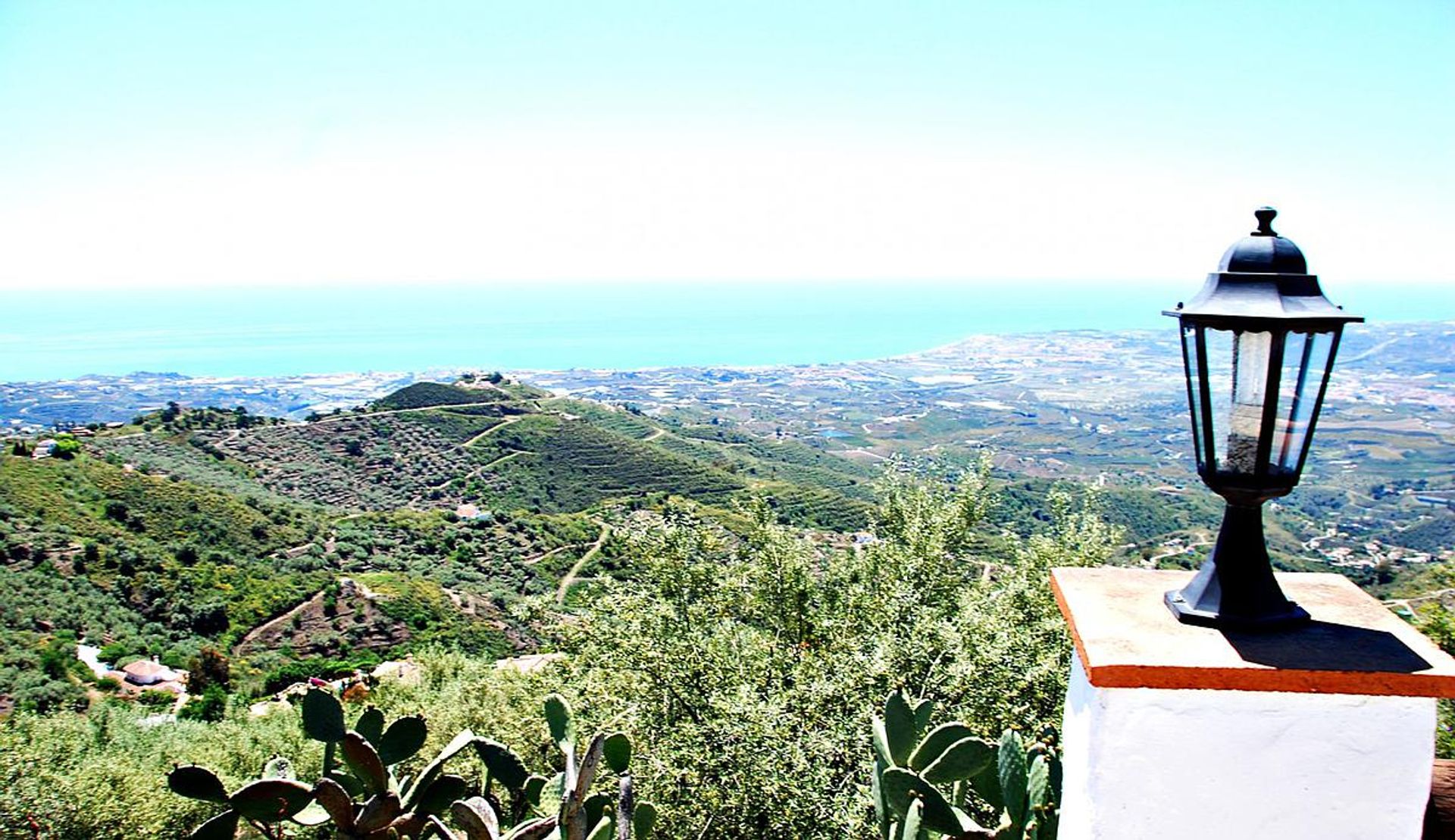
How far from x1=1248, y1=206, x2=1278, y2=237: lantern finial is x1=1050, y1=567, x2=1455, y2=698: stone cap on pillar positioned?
2.76 feet

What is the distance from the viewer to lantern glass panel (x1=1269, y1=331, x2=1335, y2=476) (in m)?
1.72

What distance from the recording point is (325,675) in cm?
2055

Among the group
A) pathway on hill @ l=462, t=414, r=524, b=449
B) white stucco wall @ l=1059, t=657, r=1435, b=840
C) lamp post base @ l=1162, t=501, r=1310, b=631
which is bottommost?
pathway on hill @ l=462, t=414, r=524, b=449

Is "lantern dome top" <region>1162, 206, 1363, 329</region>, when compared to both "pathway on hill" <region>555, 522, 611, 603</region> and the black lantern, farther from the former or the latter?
"pathway on hill" <region>555, 522, 611, 603</region>

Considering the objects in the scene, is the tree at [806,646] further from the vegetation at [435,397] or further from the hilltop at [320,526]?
the vegetation at [435,397]

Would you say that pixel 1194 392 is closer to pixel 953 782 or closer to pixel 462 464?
pixel 953 782

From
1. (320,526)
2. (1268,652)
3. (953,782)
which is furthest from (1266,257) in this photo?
(320,526)

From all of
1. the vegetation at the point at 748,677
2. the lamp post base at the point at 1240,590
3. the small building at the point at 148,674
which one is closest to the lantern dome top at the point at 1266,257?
the lamp post base at the point at 1240,590

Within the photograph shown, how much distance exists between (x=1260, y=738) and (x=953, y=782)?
1.10 m

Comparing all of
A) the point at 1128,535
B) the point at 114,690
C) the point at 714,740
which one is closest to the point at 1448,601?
the point at 714,740

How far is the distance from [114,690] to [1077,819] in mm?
22702

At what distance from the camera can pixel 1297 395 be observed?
1753mm

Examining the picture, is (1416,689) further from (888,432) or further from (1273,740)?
(888,432)

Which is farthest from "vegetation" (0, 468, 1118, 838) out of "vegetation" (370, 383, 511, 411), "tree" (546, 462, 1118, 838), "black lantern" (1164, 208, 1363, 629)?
"vegetation" (370, 383, 511, 411)
